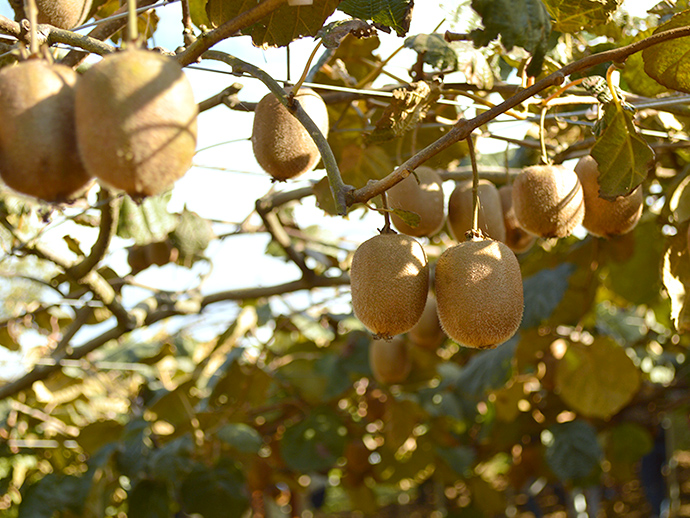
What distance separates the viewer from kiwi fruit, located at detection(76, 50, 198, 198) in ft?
1.73

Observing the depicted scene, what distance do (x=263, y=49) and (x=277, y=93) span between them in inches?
7.5

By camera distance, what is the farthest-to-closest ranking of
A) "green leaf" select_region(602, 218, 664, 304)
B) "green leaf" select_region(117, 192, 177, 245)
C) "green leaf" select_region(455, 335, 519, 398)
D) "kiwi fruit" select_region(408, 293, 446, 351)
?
1. "green leaf" select_region(455, 335, 519, 398)
2. "green leaf" select_region(602, 218, 664, 304)
3. "green leaf" select_region(117, 192, 177, 245)
4. "kiwi fruit" select_region(408, 293, 446, 351)

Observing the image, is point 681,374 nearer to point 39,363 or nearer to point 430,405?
point 430,405

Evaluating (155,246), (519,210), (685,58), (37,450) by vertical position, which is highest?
(685,58)

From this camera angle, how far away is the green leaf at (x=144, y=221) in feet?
6.24

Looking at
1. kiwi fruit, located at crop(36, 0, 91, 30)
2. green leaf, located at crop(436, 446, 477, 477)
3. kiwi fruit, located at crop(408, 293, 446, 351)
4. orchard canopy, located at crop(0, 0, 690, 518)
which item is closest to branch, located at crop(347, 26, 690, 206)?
orchard canopy, located at crop(0, 0, 690, 518)

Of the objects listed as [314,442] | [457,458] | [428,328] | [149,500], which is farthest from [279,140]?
[457,458]

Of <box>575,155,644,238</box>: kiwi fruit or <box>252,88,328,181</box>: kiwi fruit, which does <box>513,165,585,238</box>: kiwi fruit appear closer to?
<box>575,155,644,238</box>: kiwi fruit

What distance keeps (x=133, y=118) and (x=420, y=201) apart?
0.75 meters

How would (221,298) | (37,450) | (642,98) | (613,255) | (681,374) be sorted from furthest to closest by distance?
(681,374) → (37,450) → (221,298) → (613,255) → (642,98)

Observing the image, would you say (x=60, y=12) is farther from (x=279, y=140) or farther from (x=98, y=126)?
(x=98, y=126)

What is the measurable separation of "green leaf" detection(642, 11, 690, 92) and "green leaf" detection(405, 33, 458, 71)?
1.11 feet

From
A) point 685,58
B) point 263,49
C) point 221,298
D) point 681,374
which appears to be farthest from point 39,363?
point 681,374

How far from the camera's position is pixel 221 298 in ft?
7.50
